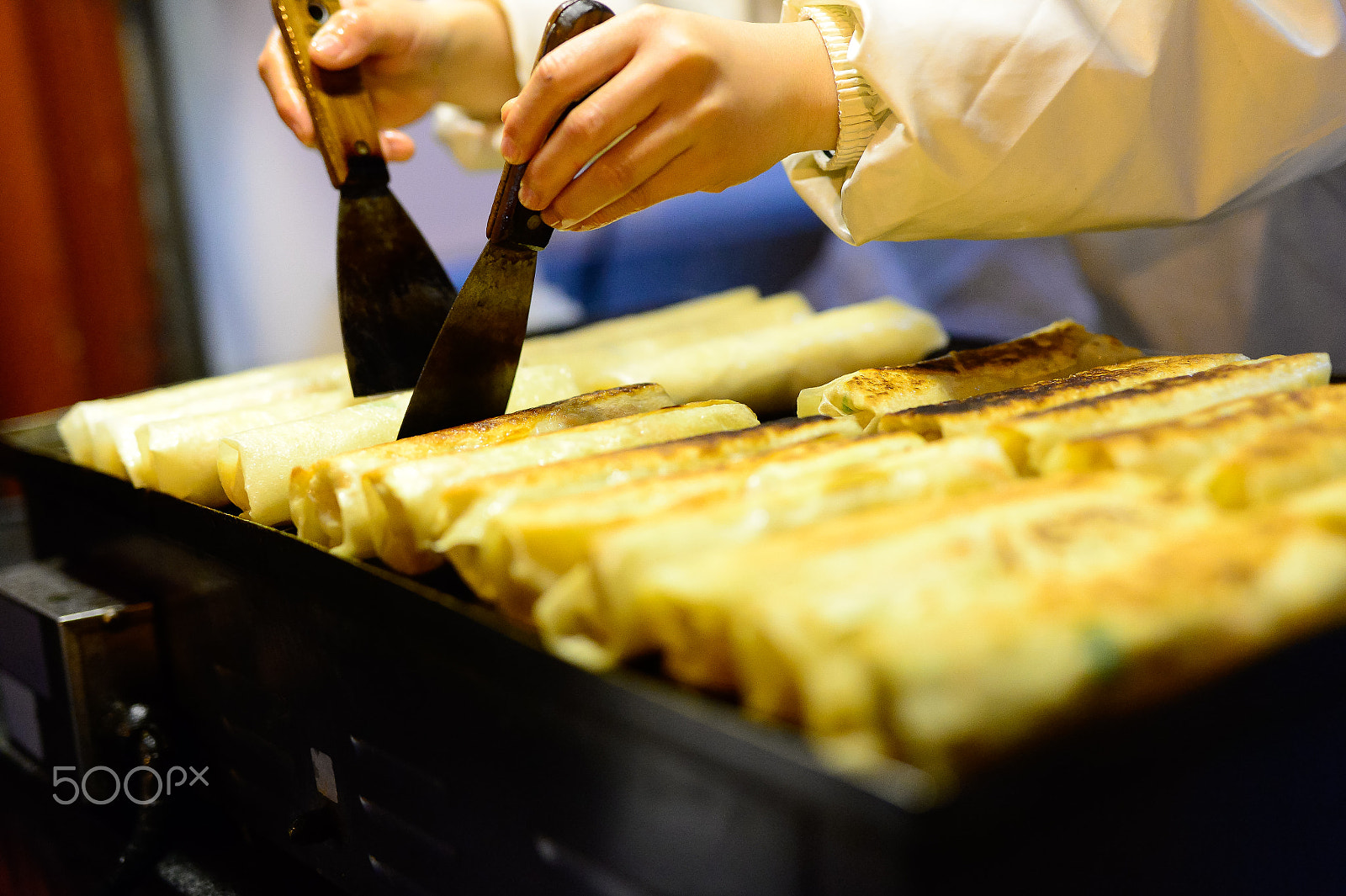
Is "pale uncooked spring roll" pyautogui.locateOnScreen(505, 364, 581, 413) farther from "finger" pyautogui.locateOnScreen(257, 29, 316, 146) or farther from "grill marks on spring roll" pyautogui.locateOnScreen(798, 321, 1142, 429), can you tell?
"finger" pyautogui.locateOnScreen(257, 29, 316, 146)

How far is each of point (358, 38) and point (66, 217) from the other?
255cm

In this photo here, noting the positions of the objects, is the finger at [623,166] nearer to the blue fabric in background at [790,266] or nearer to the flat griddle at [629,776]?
the flat griddle at [629,776]

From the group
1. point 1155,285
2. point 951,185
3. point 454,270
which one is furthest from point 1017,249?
point 454,270

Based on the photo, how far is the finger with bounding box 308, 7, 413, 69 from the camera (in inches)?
66.0

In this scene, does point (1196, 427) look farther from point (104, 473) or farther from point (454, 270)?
point (454, 270)

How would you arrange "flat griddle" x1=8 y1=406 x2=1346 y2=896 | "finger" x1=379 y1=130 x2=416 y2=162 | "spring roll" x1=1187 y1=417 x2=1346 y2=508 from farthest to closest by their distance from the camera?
"finger" x1=379 y1=130 x2=416 y2=162
"spring roll" x1=1187 y1=417 x2=1346 y2=508
"flat griddle" x1=8 y1=406 x2=1346 y2=896

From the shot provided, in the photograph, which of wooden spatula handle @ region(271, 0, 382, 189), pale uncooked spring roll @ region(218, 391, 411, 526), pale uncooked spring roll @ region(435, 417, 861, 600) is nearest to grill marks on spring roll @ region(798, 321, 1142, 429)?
pale uncooked spring roll @ region(435, 417, 861, 600)

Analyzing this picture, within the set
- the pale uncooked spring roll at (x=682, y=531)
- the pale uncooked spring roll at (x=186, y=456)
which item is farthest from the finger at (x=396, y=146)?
the pale uncooked spring roll at (x=682, y=531)

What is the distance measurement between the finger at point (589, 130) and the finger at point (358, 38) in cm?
60

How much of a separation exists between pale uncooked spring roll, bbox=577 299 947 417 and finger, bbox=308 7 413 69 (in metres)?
0.68

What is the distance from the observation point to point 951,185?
4.91ft

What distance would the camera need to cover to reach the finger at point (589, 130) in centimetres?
125

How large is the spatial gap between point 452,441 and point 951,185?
82 cm

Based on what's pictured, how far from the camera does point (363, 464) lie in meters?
1.18
